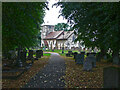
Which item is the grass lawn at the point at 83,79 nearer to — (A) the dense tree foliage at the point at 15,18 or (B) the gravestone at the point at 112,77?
(A) the dense tree foliage at the point at 15,18

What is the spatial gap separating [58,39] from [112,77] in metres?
57.7

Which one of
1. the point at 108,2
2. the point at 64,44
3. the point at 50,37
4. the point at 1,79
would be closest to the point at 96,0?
the point at 108,2

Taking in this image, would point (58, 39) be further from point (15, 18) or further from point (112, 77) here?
point (112, 77)

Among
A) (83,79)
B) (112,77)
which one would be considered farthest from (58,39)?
(112,77)

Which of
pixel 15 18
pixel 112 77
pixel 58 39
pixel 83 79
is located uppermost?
pixel 58 39

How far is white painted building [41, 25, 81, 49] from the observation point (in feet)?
182

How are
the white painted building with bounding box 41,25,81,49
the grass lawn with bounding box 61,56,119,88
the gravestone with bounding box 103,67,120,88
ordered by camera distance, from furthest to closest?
the white painted building with bounding box 41,25,81,49 < the grass lawn with bounding box 61,56,119,88 < the gravestone with bounding box 103,67,120,88

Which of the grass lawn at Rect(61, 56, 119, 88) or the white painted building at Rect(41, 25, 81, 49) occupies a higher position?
the white painted building at Rect(41, 25, 81, 49)

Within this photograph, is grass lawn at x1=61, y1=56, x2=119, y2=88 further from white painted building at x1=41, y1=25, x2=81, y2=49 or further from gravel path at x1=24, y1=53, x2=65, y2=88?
white painted building at x1=41, y1=25, x2=81, y2=49

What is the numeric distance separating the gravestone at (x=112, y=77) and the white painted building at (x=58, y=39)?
168ft

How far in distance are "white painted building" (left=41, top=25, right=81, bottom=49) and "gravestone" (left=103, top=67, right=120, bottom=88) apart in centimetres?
5116

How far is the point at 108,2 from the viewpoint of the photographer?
5547mm

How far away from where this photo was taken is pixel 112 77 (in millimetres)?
2184

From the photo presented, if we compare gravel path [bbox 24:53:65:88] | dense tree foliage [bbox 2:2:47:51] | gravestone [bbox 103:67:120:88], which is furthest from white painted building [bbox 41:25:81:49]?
gravestone [bbox 103:67:120:88]
